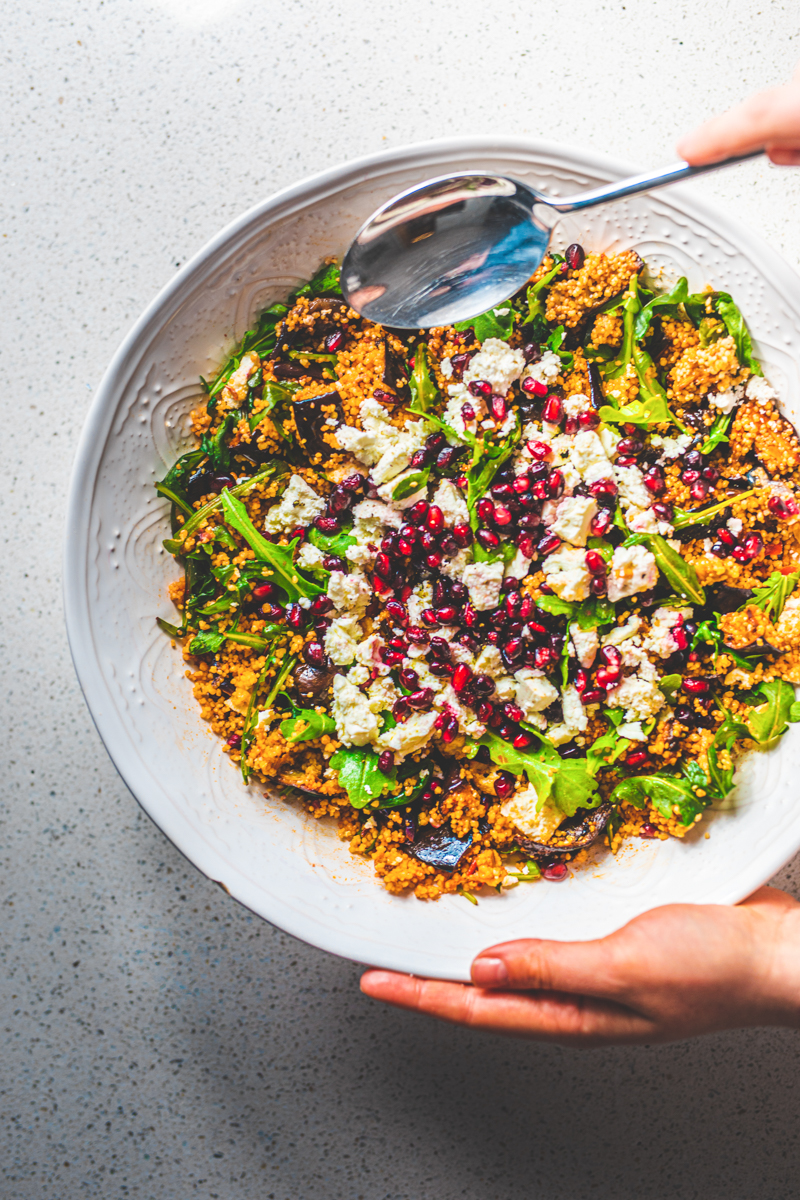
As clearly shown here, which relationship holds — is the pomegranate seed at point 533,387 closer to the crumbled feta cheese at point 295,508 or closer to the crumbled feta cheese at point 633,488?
the crumbled feta cheese at point 633,488

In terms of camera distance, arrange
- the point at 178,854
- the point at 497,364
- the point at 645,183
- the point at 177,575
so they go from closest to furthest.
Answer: the point at 645,183
the point at 497,364
the point at 177,575
the point at 178,854

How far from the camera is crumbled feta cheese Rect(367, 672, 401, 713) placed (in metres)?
1.57

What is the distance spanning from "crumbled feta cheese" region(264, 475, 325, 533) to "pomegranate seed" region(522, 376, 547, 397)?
1.72 ft

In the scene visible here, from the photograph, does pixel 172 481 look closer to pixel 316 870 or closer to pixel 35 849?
pixel 316 870

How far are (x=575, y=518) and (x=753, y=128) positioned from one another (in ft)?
2.38

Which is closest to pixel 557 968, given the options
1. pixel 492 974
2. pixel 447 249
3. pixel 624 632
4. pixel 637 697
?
pixel 492 974

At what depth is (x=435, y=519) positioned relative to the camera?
1556mm

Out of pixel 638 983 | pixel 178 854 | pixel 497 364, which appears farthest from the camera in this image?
pixel 178 854

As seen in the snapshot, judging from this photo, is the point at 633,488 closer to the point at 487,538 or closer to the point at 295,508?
the point at 487,538

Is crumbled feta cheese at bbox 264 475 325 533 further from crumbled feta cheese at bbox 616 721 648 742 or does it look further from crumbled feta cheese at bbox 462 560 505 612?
crumbled feta cheese at bbox 616 721 648 742

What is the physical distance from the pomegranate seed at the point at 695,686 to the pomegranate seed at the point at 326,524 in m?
0.86

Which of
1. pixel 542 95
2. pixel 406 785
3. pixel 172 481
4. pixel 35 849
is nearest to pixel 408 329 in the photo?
pixel 172 481

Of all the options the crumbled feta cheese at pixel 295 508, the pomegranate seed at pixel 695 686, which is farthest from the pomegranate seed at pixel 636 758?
the crumbled feta cheese at pixel 295 508

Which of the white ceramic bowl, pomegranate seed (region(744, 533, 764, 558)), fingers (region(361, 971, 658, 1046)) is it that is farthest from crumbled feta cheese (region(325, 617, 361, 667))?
pomegranate seed (region(744, 533, 764, 558))
